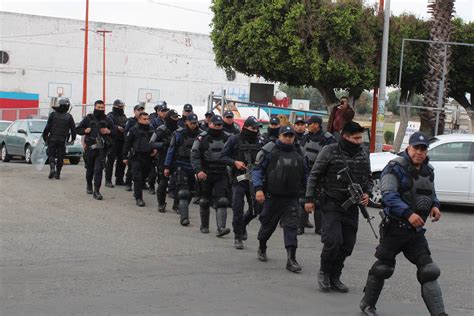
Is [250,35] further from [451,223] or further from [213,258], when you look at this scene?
[213,258]

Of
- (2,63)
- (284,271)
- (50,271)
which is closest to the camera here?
(50,271)

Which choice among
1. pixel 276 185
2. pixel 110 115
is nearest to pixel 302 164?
pixel 276 185

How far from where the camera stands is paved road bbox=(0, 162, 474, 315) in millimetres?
6672

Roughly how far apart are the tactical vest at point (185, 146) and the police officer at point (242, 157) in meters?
1.39

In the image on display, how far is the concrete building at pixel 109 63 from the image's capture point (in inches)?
2026

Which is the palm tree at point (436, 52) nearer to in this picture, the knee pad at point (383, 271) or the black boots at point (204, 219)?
the black boots at point (204, 219)

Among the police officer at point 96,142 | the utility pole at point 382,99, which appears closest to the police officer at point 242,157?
the police officer at point 96,142

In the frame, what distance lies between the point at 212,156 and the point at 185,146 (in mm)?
1273

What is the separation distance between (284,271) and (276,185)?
1.03 m

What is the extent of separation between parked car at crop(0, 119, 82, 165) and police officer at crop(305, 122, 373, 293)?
17.4 m

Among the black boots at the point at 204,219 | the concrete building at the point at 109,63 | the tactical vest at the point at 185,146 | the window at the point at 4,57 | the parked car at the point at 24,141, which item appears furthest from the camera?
the concrete building at the point at 109,63

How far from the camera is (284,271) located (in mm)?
8445

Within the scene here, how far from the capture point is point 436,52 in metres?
20.9

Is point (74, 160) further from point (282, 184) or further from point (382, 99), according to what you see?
point (282, 184)
